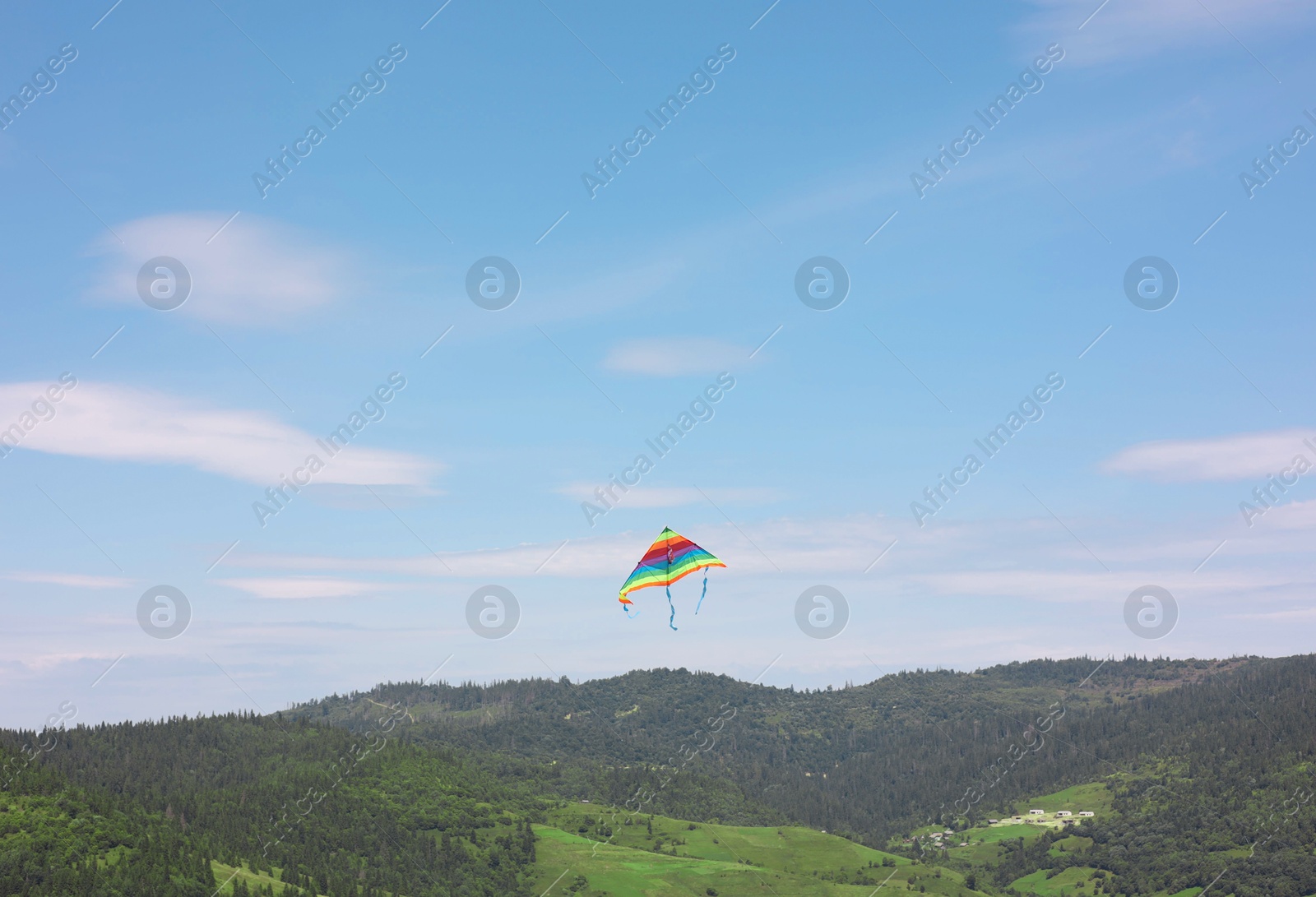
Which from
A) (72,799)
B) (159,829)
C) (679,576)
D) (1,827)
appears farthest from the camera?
(159,829)

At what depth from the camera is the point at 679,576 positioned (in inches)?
4038

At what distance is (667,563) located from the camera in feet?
334

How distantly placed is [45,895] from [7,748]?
6041cm

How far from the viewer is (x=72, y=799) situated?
183 meters

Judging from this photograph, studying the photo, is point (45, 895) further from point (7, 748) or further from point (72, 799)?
point (7, 748)

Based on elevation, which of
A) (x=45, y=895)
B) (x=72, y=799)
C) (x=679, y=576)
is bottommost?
(x=45, y=895)

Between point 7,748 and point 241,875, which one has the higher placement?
point 7,748

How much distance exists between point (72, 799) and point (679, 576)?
138 metres

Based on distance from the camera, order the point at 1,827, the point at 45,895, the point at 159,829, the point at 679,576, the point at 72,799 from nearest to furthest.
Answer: the point at 679,576 < the point at 45,895 < the point at 1,827 < the point at 72,799 < the point at 159,829

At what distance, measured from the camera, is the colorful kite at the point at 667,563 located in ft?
334

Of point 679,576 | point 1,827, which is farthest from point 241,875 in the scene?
point 679,576

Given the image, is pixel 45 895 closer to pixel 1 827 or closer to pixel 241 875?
pixel 1 827

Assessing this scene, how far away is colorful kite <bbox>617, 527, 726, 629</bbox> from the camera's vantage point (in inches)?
4008

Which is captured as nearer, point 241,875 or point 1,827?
point 1,827
